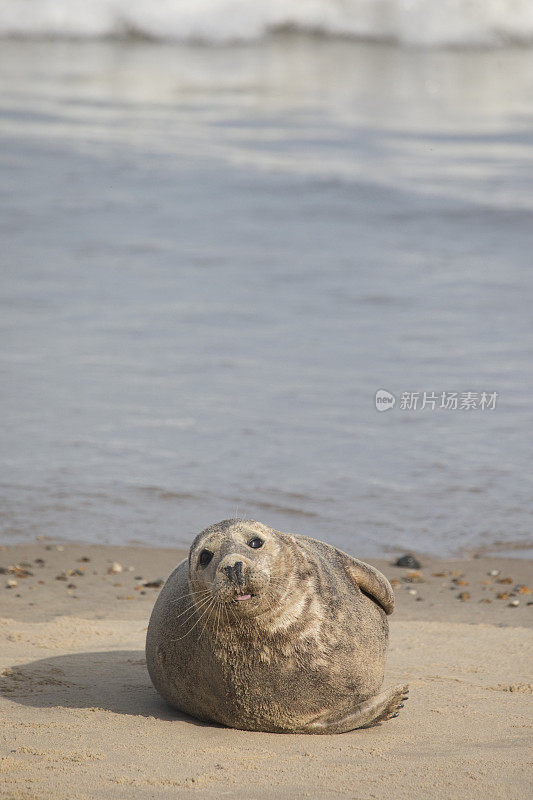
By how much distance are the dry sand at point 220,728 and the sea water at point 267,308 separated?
72cm

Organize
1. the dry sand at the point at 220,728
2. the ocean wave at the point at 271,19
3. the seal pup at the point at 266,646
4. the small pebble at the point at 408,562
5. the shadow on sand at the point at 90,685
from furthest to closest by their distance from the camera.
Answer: the ocean wave at the point at 271,19 → the small pebble at the point at 408,562 → the shadow on sand at the point at 90,685 → the seal pup at the point at 266,646 → the dry sand at the point at 220,728

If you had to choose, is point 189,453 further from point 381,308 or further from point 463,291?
point 463,291

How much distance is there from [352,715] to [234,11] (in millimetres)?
25035

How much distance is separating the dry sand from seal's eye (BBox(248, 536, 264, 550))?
584mm

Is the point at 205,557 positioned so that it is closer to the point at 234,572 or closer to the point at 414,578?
the point at 234,572

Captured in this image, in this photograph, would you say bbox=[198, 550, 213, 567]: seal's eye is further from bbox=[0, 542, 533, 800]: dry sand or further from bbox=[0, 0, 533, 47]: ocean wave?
bbox=[0, 0, 533, 47]: ocean wave

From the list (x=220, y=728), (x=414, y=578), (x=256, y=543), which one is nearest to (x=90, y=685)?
(x=220, y=728)

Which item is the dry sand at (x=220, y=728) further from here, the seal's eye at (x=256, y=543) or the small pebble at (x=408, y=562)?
the seal's eye at (x=256, y=543)

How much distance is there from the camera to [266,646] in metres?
3.48

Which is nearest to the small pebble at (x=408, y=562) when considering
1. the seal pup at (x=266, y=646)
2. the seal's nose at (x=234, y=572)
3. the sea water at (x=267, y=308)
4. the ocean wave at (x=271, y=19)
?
the sea water at (x=267, y=308)

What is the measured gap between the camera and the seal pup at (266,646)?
11.3 feet

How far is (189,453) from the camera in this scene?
7094 mm

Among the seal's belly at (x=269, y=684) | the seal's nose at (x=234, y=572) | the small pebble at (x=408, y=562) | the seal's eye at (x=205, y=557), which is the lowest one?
the small pebble at (x=408, y=562)

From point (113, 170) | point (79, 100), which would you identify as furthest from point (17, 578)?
point (79, 100)
